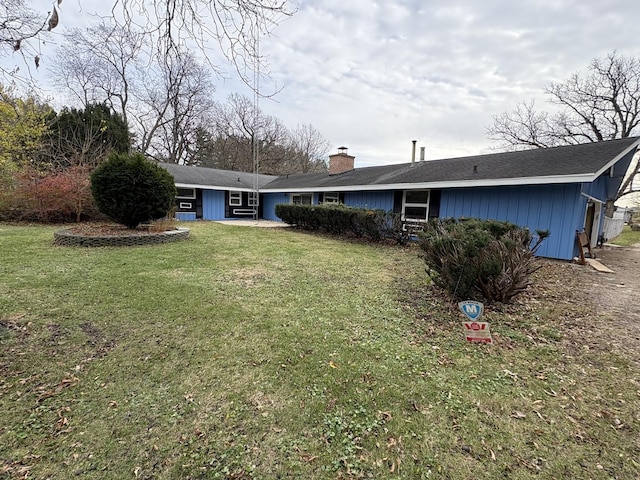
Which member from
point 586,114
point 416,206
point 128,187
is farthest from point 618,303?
point 586,114

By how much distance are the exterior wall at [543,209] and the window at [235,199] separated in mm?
13305

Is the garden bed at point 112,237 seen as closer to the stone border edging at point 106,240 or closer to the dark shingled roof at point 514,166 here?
the stone border edging at point 106,240

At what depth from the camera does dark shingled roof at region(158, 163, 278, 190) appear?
54.2 feet

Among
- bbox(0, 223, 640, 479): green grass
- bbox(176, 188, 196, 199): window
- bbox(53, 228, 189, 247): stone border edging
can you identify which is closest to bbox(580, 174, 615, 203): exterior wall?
bbox(0, 223, 640, 479): green grass

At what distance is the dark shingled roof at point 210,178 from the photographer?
16516 mm

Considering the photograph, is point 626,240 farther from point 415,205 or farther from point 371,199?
point 371,199

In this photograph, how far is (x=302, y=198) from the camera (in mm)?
16984

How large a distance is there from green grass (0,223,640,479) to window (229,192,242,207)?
13.9 meters

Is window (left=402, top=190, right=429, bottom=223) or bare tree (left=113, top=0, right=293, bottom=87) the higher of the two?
bare tree (left=113, top=0, right=293, bottom=87)

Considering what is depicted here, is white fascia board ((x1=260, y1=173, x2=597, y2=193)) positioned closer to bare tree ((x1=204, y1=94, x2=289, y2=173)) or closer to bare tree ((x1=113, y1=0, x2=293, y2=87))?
bare tree ((x1=113, y1=0, x2=293, y2=87))

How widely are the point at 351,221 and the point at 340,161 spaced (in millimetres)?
7761

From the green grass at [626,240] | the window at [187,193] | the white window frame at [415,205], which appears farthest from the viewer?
the window at [187,193]

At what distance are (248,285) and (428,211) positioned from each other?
776 centimetres

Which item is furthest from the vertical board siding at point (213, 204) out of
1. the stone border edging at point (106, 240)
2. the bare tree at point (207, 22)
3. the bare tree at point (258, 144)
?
the bare tree at point (207, 22)
